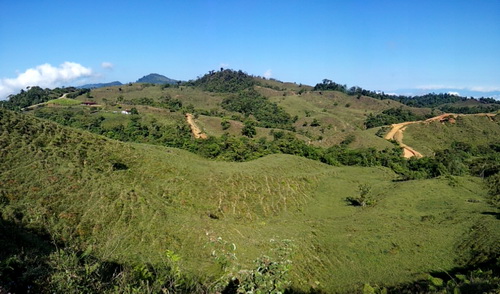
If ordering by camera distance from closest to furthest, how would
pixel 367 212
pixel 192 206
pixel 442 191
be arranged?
pixel 192 206 → pixel 367 212 → pixel 442 191

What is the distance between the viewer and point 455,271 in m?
22.2

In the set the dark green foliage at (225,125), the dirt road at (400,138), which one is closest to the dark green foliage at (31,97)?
the dark green foliage at (225,125)

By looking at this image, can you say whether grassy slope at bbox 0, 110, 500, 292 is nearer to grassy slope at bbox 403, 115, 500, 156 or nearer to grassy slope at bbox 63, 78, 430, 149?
grassy slope at bbox 63, 78, 430, 149

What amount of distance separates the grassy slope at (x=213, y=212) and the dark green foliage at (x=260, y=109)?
93.7 meters

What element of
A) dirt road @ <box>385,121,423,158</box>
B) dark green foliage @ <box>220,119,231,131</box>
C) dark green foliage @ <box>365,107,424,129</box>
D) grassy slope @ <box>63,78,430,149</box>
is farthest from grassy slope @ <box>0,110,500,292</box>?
dark green foliage @ <box>365,107,424,129</box>

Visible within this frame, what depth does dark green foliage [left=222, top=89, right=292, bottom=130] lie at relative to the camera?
152125 millimetres

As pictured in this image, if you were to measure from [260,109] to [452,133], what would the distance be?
92.6 meters

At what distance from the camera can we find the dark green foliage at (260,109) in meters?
152

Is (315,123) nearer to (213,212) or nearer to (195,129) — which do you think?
(195,129)

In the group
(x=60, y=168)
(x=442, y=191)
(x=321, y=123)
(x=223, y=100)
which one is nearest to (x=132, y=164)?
(x=60, y=168)

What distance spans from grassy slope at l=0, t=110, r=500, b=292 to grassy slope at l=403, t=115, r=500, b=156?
6473cm

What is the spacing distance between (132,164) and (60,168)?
359 inches

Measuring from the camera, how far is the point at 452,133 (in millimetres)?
108688

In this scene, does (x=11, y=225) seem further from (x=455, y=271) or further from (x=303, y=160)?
(x=303, y=160)
